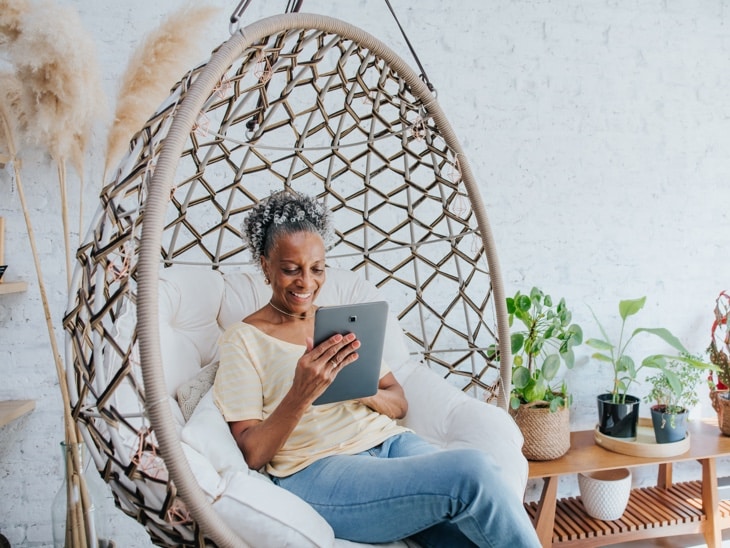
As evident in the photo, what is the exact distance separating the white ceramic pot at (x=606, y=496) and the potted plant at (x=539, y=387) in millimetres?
219

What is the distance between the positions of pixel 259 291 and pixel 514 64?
1.44m

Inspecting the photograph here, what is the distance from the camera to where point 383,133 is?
80.5 inches

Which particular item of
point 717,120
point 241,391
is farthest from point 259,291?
point 717,120

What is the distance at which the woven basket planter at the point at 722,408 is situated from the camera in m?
2.50

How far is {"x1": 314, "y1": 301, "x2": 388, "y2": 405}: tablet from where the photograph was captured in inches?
52.1

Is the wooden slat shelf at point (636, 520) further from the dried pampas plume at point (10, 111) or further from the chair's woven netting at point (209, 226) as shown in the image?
the dried pampas plume at point (10, 111)

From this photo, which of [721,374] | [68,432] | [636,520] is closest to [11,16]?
[68,432]

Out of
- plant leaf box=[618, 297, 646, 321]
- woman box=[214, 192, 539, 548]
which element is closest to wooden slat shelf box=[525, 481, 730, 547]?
plant leaf box=[618, 297, 646, 321]

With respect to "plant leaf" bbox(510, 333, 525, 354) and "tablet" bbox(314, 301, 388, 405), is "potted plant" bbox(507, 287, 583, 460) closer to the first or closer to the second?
"plant leaf" bbox(510, 333, 525, 354)

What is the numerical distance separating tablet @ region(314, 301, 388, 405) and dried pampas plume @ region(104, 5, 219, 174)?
2.98 ft

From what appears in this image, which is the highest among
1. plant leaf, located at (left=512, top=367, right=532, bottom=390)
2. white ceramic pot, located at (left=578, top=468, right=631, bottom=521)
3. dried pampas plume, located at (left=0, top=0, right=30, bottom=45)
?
dried pampas plume, located at (left=0, top=0, right=30, bottom=45)

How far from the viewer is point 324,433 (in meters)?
1.50

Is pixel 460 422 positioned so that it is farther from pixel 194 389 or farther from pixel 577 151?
pixel 577 151

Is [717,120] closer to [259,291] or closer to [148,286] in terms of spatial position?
[259,291]
